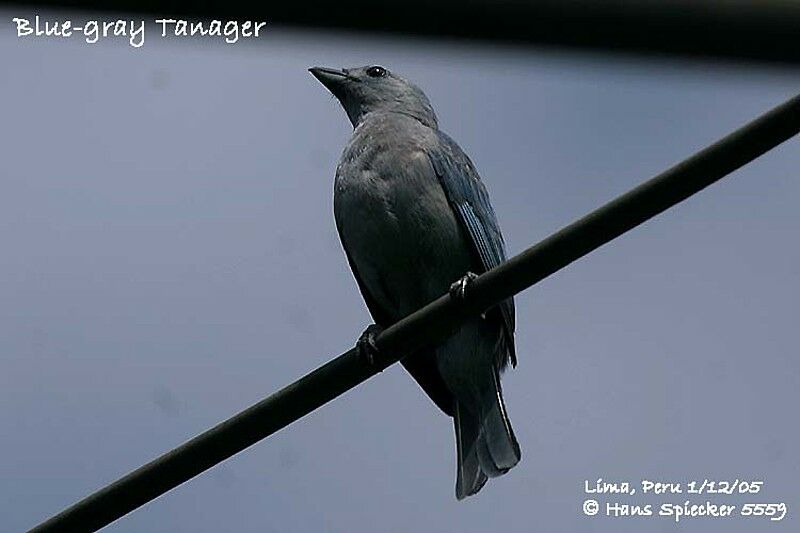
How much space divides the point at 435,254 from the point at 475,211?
1.07 ft

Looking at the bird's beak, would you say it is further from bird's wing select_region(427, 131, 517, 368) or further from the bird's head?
bird's wing select_region(427, 131, 517, 368)

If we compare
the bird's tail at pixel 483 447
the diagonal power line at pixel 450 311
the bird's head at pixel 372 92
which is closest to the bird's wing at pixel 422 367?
the bird's tail at pixel 483 447

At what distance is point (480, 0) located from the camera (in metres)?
4.41

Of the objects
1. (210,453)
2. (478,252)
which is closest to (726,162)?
(210,453)

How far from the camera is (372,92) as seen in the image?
726 centimetres

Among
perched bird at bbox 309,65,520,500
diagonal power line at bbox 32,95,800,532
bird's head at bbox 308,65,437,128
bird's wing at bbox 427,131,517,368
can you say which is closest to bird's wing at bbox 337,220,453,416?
perched bird at bbox 309,65,520,500

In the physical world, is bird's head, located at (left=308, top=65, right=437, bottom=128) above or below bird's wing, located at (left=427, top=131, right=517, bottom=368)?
above

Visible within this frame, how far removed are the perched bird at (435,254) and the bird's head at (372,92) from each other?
0.50 m

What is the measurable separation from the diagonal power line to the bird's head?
3360 millimetres

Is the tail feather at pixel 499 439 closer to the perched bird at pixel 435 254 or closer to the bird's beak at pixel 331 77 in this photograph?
the perched bird at pixel 435 254

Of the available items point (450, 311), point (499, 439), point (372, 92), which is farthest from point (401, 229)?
point (450, 311)

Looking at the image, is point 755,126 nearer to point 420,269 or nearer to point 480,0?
point 480,0

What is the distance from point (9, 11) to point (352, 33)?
3.07 feet

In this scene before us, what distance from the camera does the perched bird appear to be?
604cm
